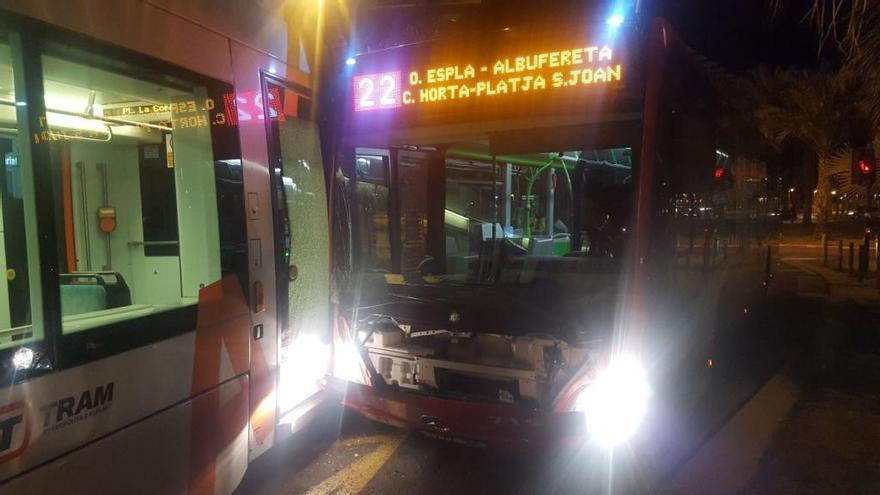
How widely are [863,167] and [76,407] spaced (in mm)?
12308

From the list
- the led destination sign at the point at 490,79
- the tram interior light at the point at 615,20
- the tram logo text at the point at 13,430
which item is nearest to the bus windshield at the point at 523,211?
the led destination sign at the point at 490,79

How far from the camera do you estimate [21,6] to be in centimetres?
244

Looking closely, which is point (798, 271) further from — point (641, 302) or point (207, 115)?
point (207, 115)

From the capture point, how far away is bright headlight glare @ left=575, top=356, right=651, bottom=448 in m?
3.63

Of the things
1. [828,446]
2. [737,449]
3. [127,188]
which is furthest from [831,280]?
[127,188]

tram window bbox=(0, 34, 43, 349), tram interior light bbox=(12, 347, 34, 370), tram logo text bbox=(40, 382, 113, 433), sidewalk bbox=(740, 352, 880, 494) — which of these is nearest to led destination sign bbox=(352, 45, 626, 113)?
tram window bbox=(0, 34, 43, 349)

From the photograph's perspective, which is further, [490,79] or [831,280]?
[831,280]

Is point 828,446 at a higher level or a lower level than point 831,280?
lower

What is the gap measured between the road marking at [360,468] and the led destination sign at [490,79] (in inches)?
103

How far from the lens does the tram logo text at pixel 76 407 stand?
246 centimetres

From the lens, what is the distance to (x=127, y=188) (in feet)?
17.3

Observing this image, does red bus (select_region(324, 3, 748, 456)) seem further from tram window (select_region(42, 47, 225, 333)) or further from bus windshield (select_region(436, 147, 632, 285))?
tram window (select_region(42, 47, 225, 333))

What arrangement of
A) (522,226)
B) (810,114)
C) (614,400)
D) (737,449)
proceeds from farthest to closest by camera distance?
(810,114) < (737,449) < (522,226) < (614,400)

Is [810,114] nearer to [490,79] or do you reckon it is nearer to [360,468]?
[490,79]
